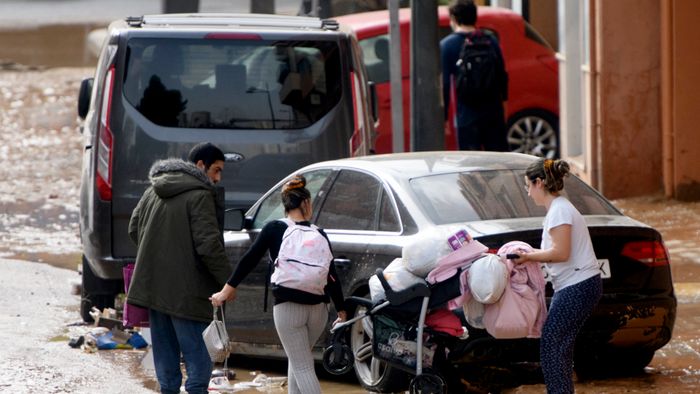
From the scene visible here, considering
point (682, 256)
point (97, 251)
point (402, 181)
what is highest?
point (402, 181)

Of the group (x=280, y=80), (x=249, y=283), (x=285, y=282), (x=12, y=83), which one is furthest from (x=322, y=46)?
(x=12, y=83)

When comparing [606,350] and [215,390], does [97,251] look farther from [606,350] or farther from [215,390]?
[606,350]

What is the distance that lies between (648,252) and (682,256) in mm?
4701

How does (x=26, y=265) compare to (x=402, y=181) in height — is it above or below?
below

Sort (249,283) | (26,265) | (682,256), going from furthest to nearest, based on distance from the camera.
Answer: (26,265)
(682,256)
(249,283)

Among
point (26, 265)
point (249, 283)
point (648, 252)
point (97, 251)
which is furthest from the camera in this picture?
point (26, 265)

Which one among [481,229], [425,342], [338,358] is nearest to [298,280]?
[338,358]

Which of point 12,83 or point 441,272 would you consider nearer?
point 441,272

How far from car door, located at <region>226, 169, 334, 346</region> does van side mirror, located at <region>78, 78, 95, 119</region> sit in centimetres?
282

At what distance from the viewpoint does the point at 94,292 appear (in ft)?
38.3

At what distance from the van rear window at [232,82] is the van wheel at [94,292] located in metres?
1.45

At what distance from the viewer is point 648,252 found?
8.67 metres

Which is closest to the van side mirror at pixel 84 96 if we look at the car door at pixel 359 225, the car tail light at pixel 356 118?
the car tail light at pixel 356 118

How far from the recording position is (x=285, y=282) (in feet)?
25.6
